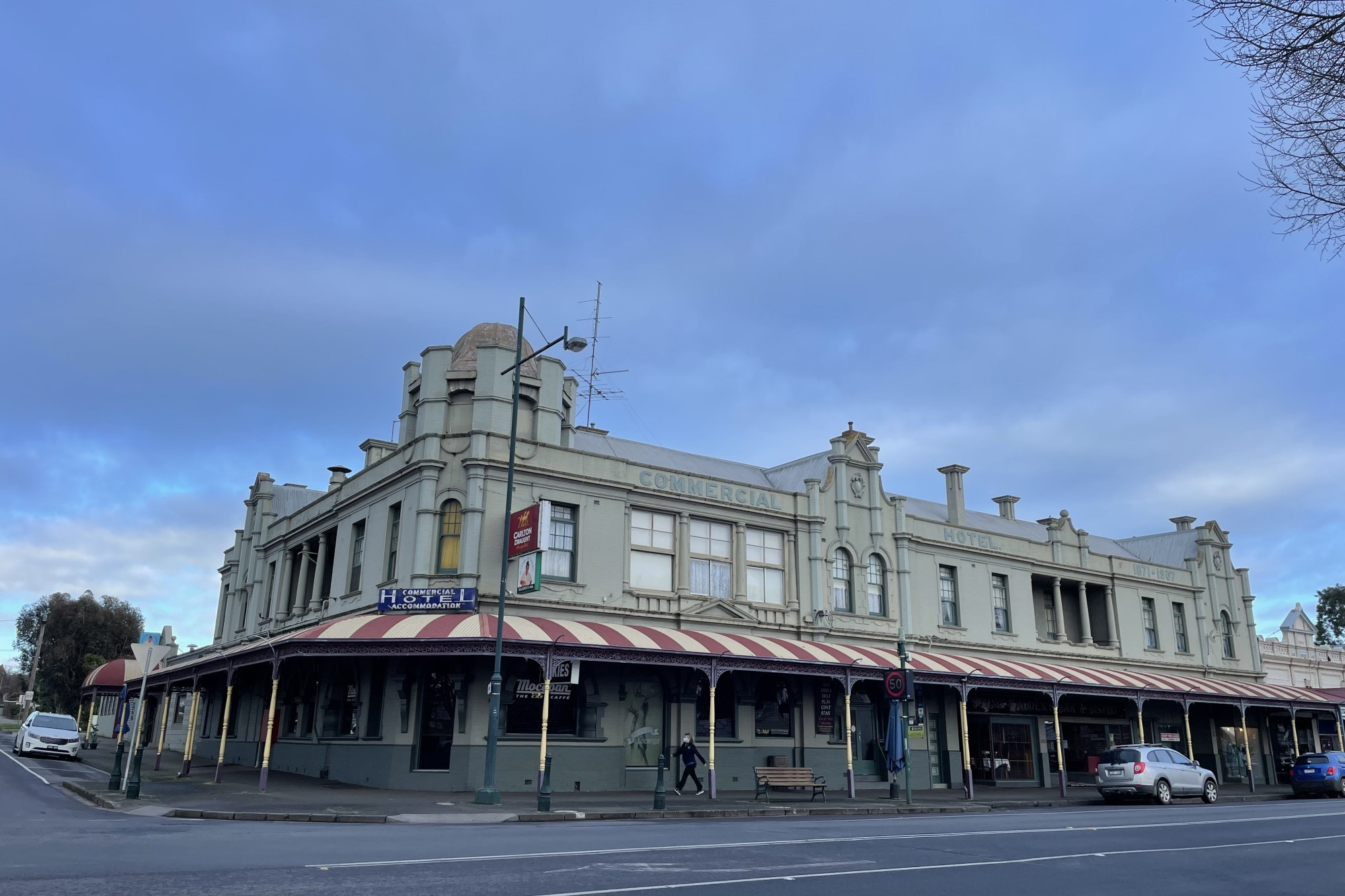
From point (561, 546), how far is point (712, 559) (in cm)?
504

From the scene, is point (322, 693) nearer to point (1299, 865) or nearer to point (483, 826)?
point (483, 826)

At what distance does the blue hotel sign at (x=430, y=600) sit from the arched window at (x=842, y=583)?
12.6 m

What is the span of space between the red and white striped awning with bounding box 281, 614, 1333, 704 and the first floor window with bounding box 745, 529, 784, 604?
5.33 feet

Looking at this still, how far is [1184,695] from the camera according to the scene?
34.6 metres

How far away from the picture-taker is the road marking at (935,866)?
28.4ft

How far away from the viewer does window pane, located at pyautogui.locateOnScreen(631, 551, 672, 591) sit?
90.8 feet

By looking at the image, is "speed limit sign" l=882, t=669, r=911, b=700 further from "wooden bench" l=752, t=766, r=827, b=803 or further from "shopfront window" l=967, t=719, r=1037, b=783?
"shopfront window" l=967, t=719, r=1037, b=783

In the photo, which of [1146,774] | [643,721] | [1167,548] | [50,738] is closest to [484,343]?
[643,721]

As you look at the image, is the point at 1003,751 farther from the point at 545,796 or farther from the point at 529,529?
the point at 545,796

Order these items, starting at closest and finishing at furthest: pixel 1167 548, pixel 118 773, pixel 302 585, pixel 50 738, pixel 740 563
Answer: pixel 118 773 → pixel 740 563 → pixel 302 585 → pixel 50 738 → pixel 1167 548

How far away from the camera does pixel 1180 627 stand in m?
43.4

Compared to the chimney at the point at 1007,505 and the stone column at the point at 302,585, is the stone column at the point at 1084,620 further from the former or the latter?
the stone column at the point at 302,585

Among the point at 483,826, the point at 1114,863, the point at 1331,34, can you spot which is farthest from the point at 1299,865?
the point at 483,826

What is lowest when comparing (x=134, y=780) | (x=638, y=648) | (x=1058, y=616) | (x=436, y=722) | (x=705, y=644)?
(x=134, y=780)
